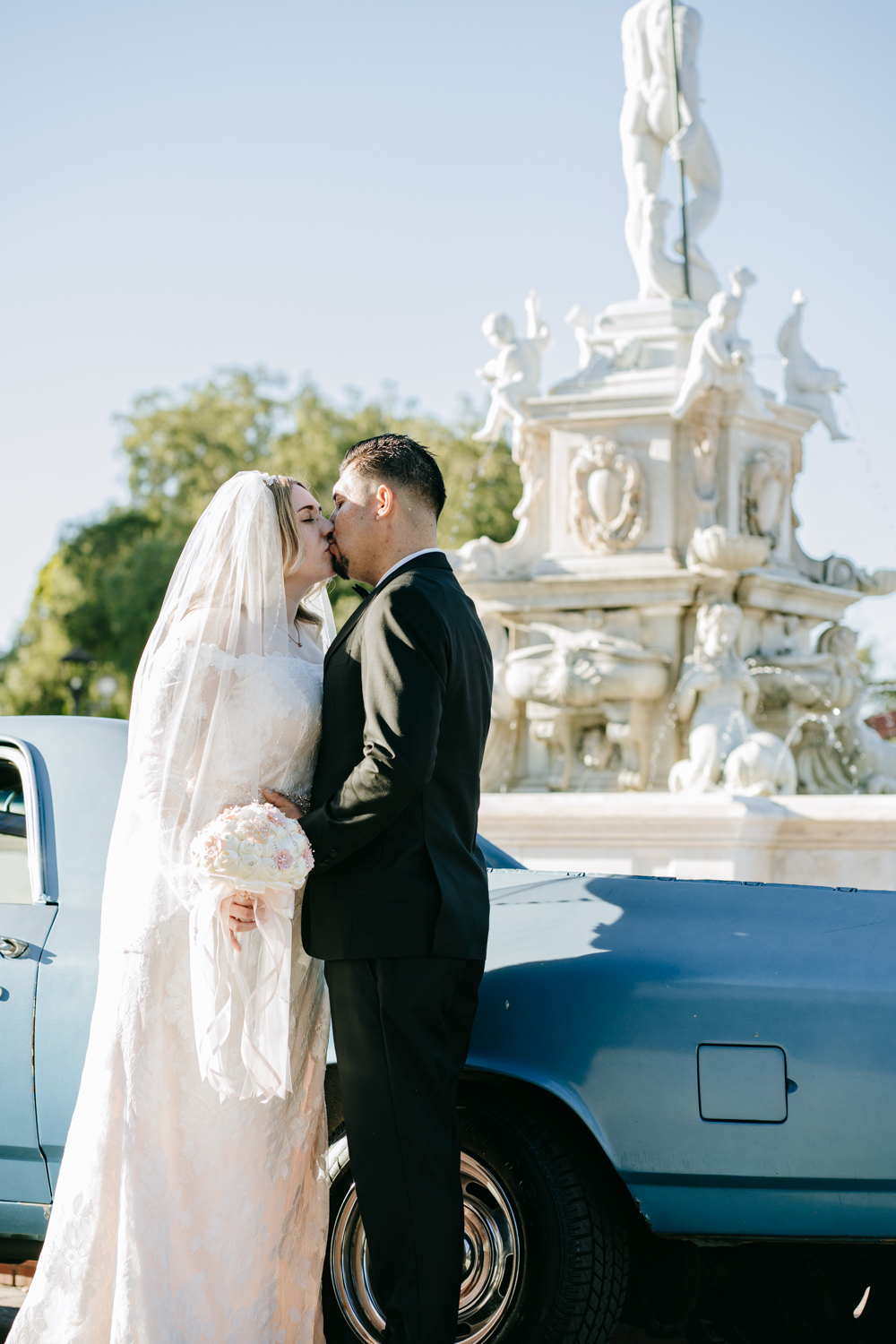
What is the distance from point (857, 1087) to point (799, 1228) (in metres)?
0.32

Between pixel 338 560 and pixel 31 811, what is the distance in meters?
1.09

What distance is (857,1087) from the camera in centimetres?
297

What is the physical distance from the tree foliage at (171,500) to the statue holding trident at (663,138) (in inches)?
699

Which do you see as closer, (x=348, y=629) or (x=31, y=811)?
(x=348, y=629)

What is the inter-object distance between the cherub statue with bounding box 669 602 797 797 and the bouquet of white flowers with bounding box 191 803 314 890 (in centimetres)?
611

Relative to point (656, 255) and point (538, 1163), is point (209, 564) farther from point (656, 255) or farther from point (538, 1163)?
point (656, 255)

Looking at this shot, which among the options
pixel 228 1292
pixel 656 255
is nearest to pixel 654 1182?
pixel 228 1292

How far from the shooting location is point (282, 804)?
3.29m

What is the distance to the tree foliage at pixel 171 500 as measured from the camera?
34094 mm

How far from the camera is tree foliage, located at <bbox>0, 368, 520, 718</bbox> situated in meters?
34.1

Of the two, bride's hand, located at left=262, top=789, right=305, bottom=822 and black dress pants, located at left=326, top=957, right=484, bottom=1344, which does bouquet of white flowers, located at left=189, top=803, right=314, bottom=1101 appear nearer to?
bride's hand, located at left=262, top=789, right=305, bottom=822

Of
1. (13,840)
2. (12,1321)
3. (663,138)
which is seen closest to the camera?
(13,840)

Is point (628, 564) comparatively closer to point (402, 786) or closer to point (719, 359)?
point (719, 359)

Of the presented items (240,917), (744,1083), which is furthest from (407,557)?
(744,1083)
